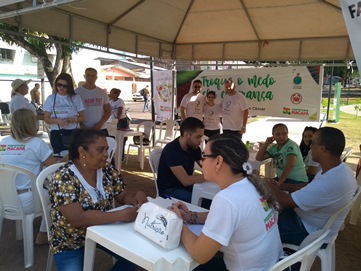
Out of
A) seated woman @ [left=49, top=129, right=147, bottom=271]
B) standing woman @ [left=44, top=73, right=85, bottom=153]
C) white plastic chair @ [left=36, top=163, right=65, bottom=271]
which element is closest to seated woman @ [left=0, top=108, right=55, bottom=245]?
white plastic chair @ [left=36, top=163, right=65, bottom=271]

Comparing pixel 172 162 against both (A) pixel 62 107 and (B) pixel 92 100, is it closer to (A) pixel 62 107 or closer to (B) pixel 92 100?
(A) pixel 62 107

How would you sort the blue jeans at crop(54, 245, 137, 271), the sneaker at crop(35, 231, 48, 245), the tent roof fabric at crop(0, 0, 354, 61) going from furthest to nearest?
the tent roof fabric at crop(0, 0, 354, 61) < the sneaker at crop(35, 231, 48, 245) < the blue jeans at crop(54, 245, 137, 271)

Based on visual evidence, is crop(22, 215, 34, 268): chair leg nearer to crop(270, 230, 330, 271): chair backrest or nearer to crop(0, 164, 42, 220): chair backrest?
crop(0, 164, 42, 220): chair backrest

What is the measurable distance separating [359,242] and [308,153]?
45.3 inches

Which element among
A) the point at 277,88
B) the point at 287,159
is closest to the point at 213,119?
the point at 277,88

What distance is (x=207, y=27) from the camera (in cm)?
600

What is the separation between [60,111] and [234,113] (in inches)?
120

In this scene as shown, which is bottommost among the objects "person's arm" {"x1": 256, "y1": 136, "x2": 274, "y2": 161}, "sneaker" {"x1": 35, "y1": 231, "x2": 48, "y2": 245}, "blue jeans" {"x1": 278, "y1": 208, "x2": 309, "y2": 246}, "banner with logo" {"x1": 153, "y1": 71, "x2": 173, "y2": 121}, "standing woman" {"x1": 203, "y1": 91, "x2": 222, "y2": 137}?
"sneaker" {"x1": 35, "y1": 231, "x2": 48, "y2": 245}

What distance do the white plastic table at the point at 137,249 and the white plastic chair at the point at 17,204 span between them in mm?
1144

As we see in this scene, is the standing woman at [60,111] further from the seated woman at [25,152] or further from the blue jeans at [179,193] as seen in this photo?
the blue jeans at [179,193]

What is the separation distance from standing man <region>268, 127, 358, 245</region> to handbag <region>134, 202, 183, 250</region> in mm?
1010

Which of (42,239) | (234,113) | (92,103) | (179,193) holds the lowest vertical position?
(42,239)

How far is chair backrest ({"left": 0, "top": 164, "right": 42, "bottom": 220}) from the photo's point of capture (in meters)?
2.61

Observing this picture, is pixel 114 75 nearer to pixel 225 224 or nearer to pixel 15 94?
pixel 15 94
